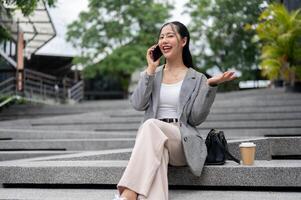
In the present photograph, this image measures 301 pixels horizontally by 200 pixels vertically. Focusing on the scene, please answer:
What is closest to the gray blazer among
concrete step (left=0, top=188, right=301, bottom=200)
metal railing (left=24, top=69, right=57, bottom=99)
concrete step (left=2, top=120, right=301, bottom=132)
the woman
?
the woman

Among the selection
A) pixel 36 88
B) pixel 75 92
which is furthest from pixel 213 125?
pixel 75 92

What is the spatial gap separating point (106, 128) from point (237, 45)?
14919mm

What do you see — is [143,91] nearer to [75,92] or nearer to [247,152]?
[247,152]

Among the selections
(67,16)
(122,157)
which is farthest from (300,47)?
(67,16)

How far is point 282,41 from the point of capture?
11.8 metres

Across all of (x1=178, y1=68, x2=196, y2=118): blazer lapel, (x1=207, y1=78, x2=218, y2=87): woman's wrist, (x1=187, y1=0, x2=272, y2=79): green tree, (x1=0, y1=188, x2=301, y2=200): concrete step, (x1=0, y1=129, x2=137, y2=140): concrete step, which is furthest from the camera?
(x1=187, y1=0, x2=272, y2=79): green tree

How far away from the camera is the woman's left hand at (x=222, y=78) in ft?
11.1

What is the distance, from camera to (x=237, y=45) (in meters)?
22.4

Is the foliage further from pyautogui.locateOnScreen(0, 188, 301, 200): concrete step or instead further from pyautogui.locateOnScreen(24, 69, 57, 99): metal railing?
pyautogui.locateOnScreen(24, 69, 57, 99): metal railing

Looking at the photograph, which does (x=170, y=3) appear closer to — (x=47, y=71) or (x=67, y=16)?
(x=67, y=16)

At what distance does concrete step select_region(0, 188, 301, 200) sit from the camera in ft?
11.0

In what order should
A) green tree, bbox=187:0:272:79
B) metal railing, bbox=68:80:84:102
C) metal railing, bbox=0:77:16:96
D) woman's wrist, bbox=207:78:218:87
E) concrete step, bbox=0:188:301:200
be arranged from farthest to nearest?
1. green tree, bbox=187:0:272:79
2. metal railing, bbox=68:80:84:102
3. metal railing, bbox=0:77:16:96
4. woman's wrist, bbox=207:78:218:87
5. concrete step, bbox=0:188:301:200

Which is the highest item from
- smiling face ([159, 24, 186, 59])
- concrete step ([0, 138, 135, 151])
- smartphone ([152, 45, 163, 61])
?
smiling face ([159, 24, 186, 59])

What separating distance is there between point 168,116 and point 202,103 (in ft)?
1.10
